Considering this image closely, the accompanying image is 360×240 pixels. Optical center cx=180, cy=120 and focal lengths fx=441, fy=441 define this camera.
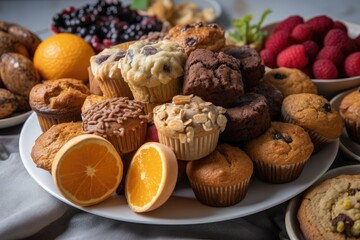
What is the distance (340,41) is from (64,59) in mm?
1080

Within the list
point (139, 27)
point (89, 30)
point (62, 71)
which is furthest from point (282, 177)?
point (89, 30)

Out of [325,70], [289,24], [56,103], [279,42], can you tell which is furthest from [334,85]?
[56,103]

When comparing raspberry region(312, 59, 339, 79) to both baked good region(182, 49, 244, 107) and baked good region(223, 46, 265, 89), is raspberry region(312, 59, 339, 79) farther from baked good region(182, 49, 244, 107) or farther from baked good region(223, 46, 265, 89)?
baked good region(182, 49, 244, 107)

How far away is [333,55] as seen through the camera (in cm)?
173

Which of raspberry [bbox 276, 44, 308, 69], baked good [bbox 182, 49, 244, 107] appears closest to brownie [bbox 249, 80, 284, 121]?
baked good [bbox 182, 49, 244, 107]

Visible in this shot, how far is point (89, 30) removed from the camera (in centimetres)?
205

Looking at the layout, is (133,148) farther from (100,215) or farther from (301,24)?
(301,24)

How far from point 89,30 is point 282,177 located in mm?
1231

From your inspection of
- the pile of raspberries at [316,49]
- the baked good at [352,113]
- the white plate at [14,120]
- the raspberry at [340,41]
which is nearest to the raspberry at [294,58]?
the pile of raspberries at [316,49]

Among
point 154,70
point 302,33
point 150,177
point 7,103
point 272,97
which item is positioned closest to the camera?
point 150,177

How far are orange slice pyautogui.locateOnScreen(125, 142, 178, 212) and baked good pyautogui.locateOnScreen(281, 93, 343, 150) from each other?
0.42 meters

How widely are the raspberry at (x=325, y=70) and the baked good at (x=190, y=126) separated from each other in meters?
0.68

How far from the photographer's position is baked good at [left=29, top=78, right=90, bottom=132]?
1.40 meters

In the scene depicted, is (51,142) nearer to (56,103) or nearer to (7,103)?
(56,103)
